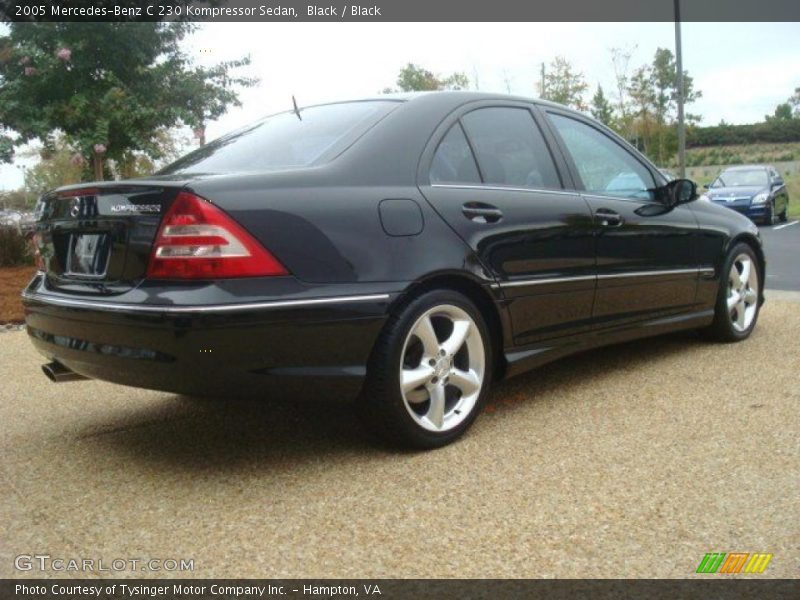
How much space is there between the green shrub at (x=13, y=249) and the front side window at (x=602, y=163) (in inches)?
328

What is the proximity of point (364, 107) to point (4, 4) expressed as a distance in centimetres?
867

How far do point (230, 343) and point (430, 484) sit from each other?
0.88m

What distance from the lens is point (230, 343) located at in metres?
2.71

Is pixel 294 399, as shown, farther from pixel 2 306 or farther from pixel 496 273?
pixel 2 306

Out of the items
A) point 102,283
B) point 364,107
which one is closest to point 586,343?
point 364,107

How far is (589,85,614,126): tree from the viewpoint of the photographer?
126 feet

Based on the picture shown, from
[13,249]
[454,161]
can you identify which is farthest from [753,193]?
[454,161]

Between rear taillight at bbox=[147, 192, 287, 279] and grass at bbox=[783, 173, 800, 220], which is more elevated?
rear taillight at bbox=[147, 192, 287, 279]

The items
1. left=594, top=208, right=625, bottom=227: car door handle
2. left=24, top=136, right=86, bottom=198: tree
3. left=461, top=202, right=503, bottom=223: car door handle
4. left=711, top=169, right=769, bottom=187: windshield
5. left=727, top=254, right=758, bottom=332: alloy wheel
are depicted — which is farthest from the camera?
left=711, top=169, right=769, bottom=187: windshield

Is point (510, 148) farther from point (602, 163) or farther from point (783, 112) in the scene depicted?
point (783, 112)

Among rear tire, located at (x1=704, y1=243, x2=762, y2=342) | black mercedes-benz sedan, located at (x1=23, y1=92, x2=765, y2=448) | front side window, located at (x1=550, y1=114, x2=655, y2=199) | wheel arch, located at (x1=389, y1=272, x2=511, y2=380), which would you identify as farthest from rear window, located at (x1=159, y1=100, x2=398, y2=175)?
Result: rear tire, located at (x1=704, y1=243, x2=762, y2=342)

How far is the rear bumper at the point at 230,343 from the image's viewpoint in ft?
8.82

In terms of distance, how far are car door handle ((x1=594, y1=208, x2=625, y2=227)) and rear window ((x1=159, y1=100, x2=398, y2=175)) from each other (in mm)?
1282

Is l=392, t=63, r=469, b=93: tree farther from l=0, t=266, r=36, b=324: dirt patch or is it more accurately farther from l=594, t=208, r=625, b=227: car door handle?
l=594, t=208, r=625, b=227: car door handle
